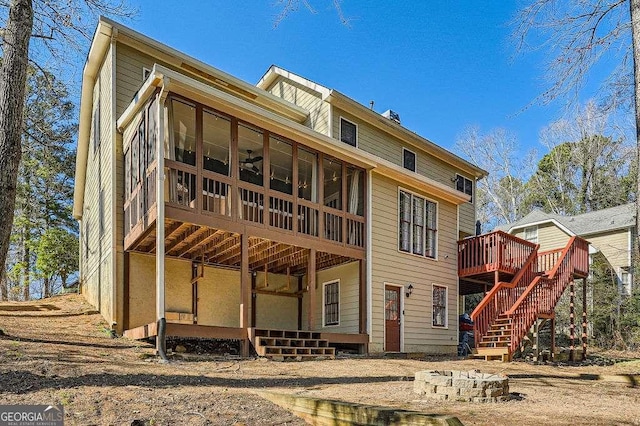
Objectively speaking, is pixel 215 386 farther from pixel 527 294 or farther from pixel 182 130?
pixel 527 294

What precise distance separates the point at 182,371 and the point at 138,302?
467cm

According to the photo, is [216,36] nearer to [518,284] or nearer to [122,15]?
[122,15]

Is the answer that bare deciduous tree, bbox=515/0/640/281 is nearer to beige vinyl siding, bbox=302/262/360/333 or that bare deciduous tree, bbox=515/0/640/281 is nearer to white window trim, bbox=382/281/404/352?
white window trim, bbox=382/281/404/352

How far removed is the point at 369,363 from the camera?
1014 cm

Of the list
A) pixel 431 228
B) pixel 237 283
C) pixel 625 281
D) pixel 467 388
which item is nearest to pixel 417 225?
pixel 431 228

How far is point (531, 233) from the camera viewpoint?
2684 centimetres

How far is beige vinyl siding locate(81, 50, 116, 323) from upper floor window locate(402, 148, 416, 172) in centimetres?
948

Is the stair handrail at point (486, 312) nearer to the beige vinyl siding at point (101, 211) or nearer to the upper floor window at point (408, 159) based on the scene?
the upper floor window at point (408, 159)

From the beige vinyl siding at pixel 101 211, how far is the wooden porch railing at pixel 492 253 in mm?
10114

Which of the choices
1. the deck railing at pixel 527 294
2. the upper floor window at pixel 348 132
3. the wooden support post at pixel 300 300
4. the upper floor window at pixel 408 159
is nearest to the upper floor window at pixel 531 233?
the deck railing at pixel 527 294

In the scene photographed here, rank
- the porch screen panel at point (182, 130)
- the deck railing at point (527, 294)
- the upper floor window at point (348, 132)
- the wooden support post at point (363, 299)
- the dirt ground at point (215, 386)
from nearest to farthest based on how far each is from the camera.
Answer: the dirt ground at point (215, 386)
the porch screen panel at point (182, 130)
the wooden support post at point (363, 299)
the deck railing at point (527, 294)
the upper floor window at point (348, 132)

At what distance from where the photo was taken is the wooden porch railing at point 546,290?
41.4 feet

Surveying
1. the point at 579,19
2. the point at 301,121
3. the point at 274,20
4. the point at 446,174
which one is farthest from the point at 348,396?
the point at 446,174

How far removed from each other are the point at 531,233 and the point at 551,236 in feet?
3.79
